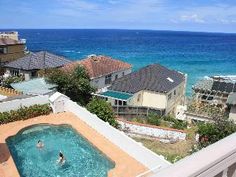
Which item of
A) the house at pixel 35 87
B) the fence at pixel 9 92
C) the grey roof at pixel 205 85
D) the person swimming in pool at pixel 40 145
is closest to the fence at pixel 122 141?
the person swimming in pool at pixel 40 145

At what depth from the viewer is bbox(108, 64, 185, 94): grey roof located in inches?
1304

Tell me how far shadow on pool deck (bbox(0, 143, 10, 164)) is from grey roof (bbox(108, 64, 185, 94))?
15.7 meters

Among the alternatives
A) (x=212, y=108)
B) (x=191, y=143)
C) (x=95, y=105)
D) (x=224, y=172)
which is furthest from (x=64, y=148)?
(x=224, y=172)

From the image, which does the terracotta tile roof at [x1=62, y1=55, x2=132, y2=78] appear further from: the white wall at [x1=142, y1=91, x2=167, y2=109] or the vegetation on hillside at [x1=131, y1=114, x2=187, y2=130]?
the vegetation on hillside at [x1=131, y1=114, x2=187, y2=130]

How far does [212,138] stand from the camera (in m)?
22.5

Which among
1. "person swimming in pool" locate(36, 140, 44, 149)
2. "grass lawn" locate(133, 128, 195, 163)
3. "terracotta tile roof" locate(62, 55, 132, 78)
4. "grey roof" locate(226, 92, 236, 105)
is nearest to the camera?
"person swimming in pool" locate(36, 140, 44, 149)

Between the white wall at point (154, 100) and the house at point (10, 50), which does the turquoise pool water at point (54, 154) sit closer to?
the white wall at point (154, 100)

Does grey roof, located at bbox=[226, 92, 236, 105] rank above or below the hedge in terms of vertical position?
above

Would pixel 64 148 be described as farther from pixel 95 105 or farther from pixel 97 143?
pixel 95 105

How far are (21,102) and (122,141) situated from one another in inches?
345

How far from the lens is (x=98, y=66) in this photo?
1544 inches

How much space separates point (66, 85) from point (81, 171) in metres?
14.5

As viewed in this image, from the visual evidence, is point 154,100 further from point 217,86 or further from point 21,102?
point 21,102

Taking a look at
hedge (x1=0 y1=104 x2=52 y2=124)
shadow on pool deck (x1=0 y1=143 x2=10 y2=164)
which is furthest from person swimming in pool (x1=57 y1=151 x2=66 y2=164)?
hedge (x1=0 y1=104 x2=52 y2=124)
